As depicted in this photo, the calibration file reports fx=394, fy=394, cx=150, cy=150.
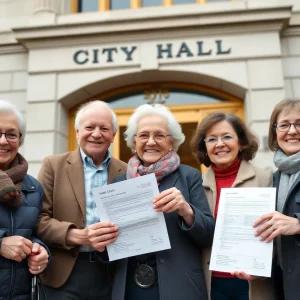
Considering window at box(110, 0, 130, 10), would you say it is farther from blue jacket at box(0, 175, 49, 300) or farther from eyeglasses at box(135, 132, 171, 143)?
blue jacket at box(0, 175, 49, 300)

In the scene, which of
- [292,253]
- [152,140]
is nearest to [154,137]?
[152,140]

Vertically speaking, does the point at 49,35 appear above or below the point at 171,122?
above

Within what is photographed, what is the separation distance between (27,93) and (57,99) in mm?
561

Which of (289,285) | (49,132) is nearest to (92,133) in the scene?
(289,285)

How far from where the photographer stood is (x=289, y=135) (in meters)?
2.61

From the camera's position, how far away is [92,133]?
2.81 meters

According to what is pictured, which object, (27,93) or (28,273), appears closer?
(28,273)

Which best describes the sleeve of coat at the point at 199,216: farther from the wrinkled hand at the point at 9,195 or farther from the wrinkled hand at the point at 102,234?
the wrinkled hand at the point at 9,195

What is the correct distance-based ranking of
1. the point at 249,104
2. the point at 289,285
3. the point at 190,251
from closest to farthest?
the point at 289,285, the point at 190,251, the point at 249,104

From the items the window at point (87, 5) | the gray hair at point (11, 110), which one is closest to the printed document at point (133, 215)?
the gray hair at point (11, 110)

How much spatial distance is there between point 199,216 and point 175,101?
5.16 metres

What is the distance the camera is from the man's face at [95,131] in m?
2.81

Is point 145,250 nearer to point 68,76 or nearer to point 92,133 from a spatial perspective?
point 92,133

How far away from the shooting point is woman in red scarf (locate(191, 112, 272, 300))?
2.53m
